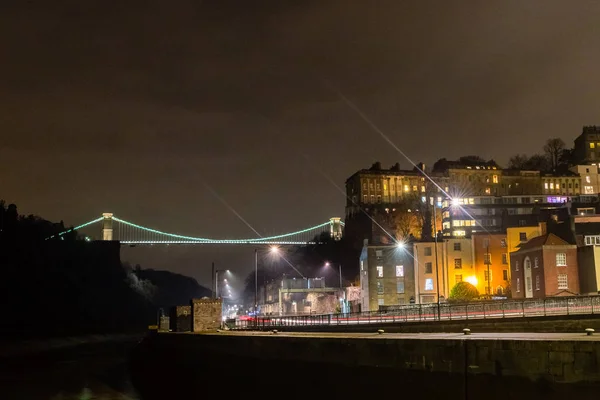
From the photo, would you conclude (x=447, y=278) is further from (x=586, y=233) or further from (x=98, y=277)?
(x=98, y=277)

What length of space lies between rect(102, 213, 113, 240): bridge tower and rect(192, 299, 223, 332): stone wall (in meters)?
134

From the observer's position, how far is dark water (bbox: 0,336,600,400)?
12500mm

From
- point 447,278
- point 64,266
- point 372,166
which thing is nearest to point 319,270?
point 372,166

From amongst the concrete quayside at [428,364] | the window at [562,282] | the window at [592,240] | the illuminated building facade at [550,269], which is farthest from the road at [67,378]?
the window at [592,240]

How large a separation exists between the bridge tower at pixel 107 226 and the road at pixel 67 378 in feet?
336

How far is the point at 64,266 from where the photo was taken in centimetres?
12538

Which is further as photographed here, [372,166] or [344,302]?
[372,166]

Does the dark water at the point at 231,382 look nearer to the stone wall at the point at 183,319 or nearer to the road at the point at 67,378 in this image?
the road at the point at 67,378

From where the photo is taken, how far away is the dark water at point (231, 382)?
492 inches

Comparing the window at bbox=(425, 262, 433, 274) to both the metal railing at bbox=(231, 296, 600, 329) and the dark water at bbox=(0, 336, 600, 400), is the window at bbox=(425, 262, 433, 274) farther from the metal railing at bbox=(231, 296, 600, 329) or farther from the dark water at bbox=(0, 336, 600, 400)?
the dark water at bbox=(0, 336, 600, 400)

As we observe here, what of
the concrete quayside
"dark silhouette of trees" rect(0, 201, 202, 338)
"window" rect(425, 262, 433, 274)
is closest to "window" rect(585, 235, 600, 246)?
"window" rect(425, 262, 433, 274)

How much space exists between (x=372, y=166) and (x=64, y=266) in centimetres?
7471

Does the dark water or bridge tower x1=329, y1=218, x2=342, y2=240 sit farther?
bridge tower x1=329, y1=218, x2=342, y2=240

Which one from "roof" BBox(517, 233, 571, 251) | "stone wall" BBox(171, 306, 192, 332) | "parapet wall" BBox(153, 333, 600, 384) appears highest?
"roof" BBox(517, 233, 571, 251)
